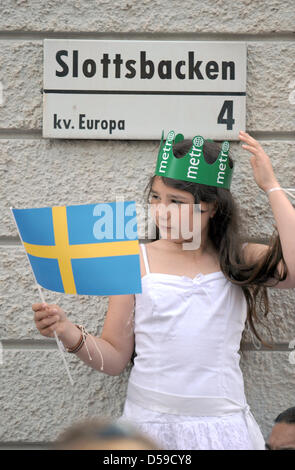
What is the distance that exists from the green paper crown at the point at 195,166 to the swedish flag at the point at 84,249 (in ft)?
1.23

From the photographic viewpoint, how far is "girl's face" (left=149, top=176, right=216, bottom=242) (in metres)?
2.14

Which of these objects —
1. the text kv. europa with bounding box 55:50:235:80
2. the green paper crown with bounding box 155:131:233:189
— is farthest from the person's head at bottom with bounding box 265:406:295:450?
the text kv. europa with bounding box 55:50:235:80

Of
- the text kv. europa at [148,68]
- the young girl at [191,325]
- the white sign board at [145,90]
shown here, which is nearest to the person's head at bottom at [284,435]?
the young girl at [191,325]

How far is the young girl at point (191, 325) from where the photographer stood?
A: 80.6 inches

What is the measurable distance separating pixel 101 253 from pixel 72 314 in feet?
2.60

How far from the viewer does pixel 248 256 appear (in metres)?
2.26

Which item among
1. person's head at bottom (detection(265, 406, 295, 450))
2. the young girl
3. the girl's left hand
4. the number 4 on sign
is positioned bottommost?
person's head at bottom (detection(265, 406, 295, 450))

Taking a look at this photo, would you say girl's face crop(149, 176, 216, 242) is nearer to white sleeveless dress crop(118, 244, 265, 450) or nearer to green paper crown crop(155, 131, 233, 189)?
green paper crown crop(155, 131, 233, 189)

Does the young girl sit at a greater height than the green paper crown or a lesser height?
lesser

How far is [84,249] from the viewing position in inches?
74.7

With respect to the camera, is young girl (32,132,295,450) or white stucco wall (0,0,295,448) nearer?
young girl (32,132,295,450)

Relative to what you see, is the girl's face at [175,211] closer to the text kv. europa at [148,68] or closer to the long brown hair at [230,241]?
the long brown hair at [230,241]

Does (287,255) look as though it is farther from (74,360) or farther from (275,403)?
(74,360)

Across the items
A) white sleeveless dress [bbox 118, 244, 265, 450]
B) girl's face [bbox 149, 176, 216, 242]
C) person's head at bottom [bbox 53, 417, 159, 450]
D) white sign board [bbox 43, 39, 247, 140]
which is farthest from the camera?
white sign board [bbox 43, 39, 247, 140]
